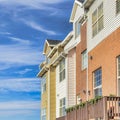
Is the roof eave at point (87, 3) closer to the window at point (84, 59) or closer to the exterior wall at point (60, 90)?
the window at point (84, 59)

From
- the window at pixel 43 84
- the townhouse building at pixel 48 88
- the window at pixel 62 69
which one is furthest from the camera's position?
the window at pixel 43 84

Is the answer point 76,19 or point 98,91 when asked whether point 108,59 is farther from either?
point 76,19

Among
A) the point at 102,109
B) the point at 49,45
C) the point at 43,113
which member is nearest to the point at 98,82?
the point at 102,109

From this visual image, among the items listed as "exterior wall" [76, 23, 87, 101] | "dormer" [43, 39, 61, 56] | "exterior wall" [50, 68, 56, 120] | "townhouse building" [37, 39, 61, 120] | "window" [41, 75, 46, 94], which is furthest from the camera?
"window" [41, 75, 46, 94]

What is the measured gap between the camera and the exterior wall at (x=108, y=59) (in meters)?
23.9

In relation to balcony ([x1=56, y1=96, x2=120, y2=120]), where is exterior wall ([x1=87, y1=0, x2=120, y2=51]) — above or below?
above

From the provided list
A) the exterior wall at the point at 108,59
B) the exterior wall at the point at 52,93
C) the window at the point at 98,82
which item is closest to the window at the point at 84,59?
the window at the point at 98,82

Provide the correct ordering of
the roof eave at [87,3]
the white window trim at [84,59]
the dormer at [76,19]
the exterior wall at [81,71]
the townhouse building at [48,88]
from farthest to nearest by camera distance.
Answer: the townhouse building at [48,88], the dormer at [76,19], the white window trim at [84,59], the exterior wall at [81,71], the roof eave at [87,3]

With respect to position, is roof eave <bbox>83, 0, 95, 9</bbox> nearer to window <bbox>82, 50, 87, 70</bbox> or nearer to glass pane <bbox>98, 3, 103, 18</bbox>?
glass pane <bbox>98, 3, 103, 18</bbox>

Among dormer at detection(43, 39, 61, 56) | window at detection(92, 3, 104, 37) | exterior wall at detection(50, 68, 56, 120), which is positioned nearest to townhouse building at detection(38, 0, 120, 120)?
window at detection(92, 3, 104, 37)

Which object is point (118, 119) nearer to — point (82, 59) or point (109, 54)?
point (109, 54)

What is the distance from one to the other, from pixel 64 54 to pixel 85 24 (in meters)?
7.26

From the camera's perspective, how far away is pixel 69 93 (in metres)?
37.2

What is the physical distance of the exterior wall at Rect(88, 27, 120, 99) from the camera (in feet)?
78.5
